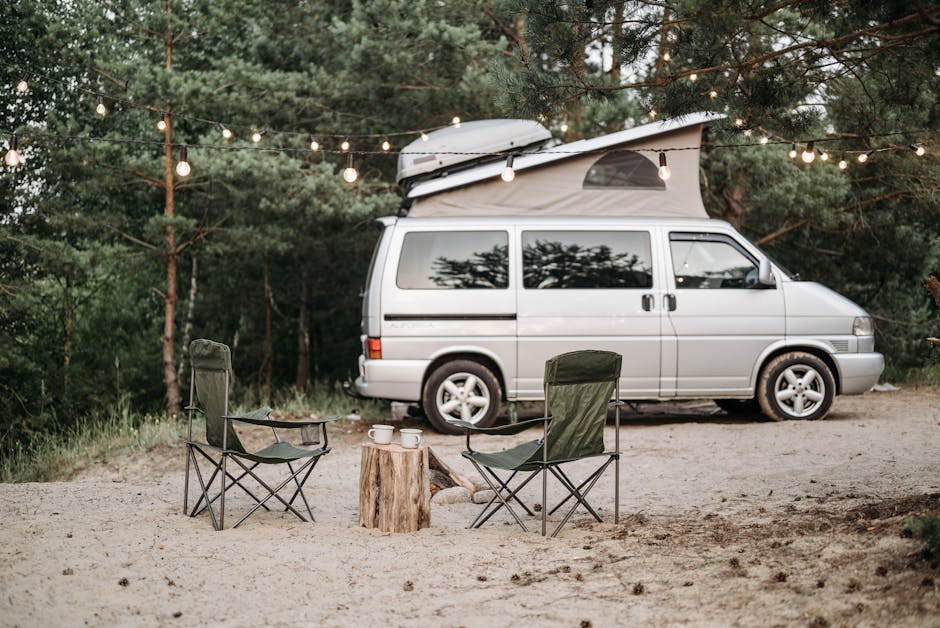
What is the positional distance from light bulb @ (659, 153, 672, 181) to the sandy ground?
10.4 feet

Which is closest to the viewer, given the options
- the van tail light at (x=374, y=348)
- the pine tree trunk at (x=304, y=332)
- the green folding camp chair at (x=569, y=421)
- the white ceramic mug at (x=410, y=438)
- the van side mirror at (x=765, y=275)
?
the green folding camp chair at (x=569, y=421)

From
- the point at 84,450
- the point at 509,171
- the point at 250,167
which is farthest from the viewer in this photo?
the point at 250,167

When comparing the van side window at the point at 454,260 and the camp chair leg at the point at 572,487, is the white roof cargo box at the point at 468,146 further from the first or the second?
the camp chair leg at the point at 572,487

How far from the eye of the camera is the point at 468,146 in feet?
31.0

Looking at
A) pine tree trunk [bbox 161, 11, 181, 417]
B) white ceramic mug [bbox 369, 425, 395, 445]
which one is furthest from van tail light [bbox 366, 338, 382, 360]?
pine tree trunk [bbox 161, 11, 181, 417]

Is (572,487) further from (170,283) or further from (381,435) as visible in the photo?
(170,283)

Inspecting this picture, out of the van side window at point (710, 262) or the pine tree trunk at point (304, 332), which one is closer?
the van side window at point (710, 262)

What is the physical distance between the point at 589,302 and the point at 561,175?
130 centimetres

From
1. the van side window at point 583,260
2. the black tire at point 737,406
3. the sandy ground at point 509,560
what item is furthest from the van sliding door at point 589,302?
the sandy ground at point 509,560

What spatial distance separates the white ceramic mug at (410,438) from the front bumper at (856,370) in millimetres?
5193

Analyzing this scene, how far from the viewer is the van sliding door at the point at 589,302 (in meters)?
8.98

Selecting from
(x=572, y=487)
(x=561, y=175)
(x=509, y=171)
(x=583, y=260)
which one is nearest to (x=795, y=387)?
(x=583, y=260)

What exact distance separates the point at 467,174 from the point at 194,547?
17.0 ft

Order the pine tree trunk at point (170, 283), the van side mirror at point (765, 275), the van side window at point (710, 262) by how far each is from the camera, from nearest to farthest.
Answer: the van side mirror at point (765, 275) < the van side window at point (710, 262) < the pine tree trunk at point (170, 283)
